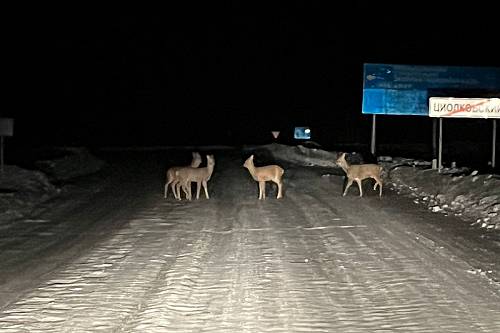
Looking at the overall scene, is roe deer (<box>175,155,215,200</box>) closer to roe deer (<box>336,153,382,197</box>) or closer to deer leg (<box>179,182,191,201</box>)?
deer leg (<box>179,182,191,201</box>)

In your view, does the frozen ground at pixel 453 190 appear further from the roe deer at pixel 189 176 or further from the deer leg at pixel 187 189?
the deer leg at pixel 187 189

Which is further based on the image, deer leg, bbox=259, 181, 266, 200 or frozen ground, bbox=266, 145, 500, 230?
deer leg, bbox=259, 181, 266, 200

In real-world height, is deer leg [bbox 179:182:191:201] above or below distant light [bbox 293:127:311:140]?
below

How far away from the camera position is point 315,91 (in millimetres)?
114562

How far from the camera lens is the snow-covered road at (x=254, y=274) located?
910cm

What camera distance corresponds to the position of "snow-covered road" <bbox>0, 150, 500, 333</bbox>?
358 inches

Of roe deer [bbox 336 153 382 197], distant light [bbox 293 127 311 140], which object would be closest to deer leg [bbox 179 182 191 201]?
roe deer [bbox 336 153 382 197]

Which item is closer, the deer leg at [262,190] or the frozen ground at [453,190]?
the frozen ground at [453,190]

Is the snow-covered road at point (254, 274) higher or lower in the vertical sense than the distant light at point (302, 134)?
lower

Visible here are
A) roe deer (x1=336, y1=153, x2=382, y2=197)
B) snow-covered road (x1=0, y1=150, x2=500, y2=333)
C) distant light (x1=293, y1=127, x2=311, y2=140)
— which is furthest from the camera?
distant light (x1=293, y1=127, x2=311, y2=140)

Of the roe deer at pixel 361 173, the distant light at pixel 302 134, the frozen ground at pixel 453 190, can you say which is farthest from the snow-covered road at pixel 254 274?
the distant light at pixel 302 134

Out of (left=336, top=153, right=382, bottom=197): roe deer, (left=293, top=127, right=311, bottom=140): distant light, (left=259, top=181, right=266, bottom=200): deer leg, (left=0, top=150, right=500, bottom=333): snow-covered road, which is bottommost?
(left=0, top=150, right=500, bottom=333): snow-covered road

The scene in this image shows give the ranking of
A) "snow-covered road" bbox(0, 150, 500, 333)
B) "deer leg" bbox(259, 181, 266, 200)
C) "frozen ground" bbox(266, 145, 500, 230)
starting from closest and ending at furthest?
"snow-covered road" bbox(0, 150, 500, 333), "frozen ground" bbox(266, 145, 500, 230), "deer leg" bbox(259, 181, 266, 200)

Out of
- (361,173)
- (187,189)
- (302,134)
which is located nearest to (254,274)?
(187,189)
